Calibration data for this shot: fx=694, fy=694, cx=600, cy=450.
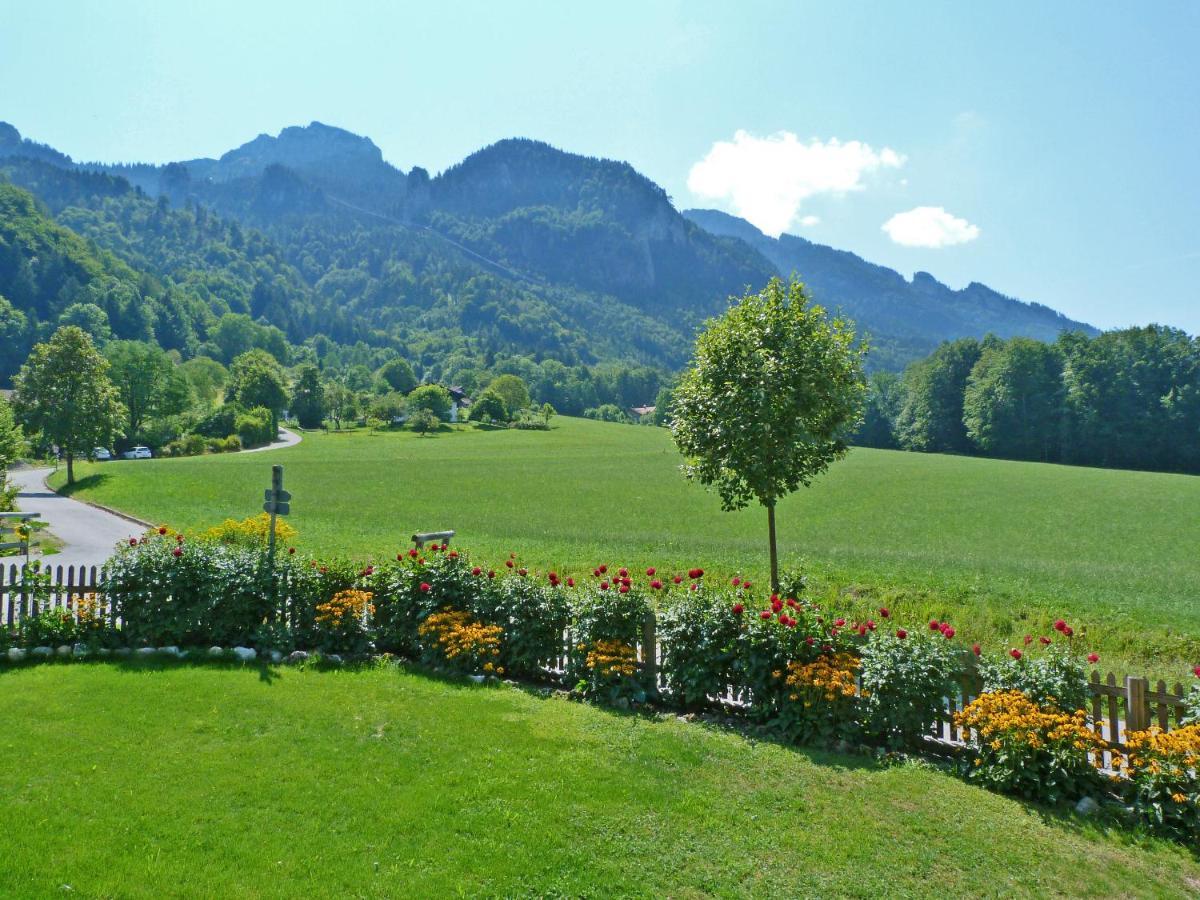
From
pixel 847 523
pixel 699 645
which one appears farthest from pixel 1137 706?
pixel 847 523

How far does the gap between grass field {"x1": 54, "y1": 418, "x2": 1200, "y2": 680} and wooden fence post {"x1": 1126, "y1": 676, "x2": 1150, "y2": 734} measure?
30.0ft

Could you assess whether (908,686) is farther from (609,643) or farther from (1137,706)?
(609,643)

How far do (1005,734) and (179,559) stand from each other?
509 inches

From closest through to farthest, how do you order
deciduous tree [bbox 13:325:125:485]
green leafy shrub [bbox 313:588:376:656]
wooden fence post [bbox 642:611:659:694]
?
wooden fence post [bbox 642:611:659:694], green leafy shrub [bbox 313:588:376:656], deciduous tree [bbox 13:325:125:485]

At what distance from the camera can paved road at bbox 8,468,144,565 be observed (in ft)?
79.5

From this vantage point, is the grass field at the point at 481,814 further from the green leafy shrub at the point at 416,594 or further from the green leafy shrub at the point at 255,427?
the green leafy shrub at the point at 255,427

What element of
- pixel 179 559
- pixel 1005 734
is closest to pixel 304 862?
pixel 1005 734

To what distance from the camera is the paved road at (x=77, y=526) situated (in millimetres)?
24234

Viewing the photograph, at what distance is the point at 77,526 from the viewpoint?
31.4 meters

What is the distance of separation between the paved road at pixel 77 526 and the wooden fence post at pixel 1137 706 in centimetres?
2148

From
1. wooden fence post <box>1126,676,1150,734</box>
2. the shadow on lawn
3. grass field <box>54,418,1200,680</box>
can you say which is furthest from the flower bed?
grass field <box>54,418,1200,680</box>

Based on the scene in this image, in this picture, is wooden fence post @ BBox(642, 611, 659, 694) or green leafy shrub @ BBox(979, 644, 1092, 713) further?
wooden fence post @ BBox(642, 611, 659, 694)

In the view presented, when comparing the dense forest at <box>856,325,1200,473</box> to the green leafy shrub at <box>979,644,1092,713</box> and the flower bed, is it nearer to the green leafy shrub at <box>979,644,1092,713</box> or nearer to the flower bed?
the flower bed

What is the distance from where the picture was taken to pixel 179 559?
40.4ft
